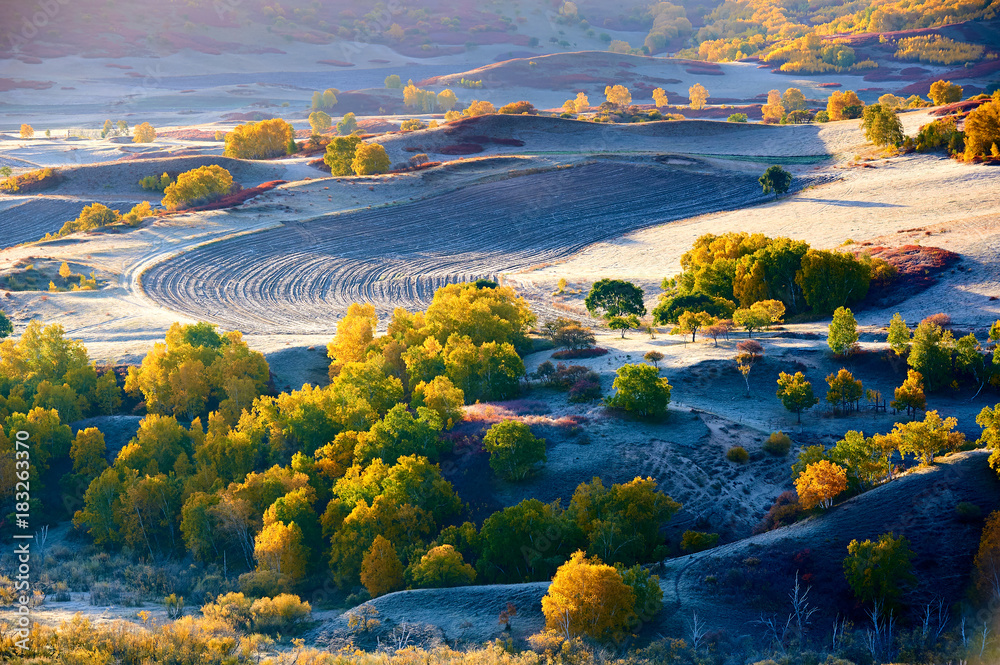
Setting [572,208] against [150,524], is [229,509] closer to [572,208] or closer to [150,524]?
[150,524]

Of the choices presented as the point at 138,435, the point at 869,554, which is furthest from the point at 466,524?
the point at 138,435

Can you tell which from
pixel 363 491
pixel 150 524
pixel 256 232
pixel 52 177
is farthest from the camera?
pixel 52 177

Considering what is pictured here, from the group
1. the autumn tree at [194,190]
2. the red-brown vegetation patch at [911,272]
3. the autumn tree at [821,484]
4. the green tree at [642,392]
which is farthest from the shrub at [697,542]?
the autumn tree at [194,190]

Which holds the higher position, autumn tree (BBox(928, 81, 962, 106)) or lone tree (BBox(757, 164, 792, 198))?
autumn tree (BBox(928, 81, 962, 106))

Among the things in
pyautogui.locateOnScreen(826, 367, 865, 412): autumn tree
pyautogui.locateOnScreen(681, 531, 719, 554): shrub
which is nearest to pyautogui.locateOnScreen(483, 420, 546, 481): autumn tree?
pyautogui.locateOnScreen(681, 531, 719, 554): shrub

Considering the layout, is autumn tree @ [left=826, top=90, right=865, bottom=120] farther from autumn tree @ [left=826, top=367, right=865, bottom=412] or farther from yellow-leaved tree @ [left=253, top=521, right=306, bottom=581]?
yellow-leaved tree @ [left=253, top=521, right=306, bottom=581]

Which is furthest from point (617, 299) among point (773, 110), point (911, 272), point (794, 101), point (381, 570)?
point (794, 101)

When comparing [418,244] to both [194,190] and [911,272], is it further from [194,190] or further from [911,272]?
[911,272]
